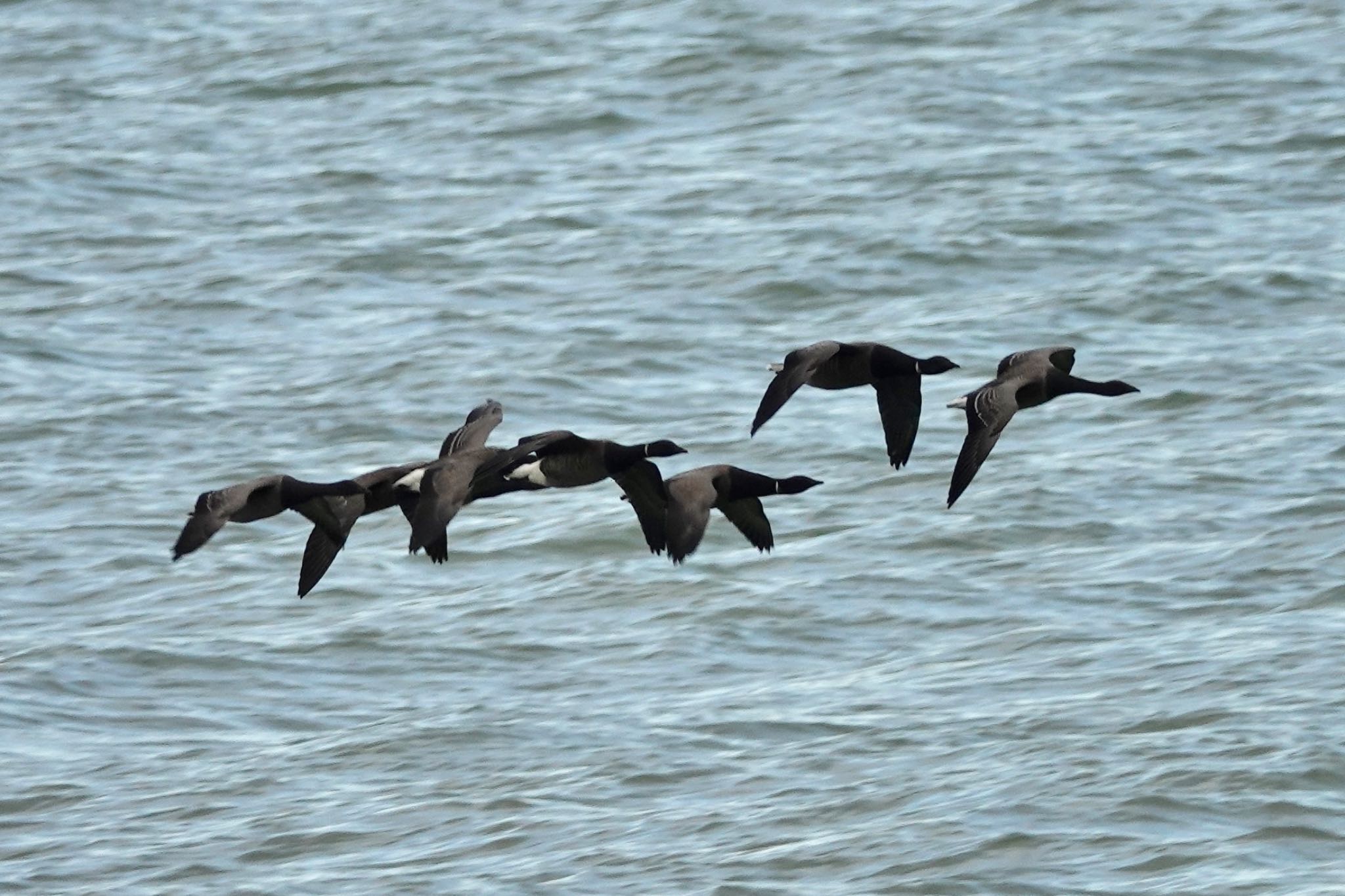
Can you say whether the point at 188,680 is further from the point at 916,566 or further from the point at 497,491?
the point at 497,491

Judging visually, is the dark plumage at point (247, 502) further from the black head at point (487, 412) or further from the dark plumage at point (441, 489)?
the black head at point (487, 412)

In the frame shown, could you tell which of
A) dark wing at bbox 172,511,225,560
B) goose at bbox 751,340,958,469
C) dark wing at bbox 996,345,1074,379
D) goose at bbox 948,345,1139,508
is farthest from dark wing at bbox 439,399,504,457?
dark wing at bbox 996,345,1074,379

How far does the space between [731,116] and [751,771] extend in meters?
16.1

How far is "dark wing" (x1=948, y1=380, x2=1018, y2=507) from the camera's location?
32.6 ft

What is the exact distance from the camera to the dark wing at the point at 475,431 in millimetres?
11227

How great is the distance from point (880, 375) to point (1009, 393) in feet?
3.26

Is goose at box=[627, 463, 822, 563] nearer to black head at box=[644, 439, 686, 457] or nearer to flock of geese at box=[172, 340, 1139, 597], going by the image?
flock of geese at box=[172, 340, 1139, 597]

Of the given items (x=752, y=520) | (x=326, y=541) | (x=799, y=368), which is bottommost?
(x=752, y=520)

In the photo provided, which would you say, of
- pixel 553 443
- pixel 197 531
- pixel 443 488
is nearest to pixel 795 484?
pixel 553 443

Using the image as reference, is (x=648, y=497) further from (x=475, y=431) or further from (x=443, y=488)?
(x=443, y=488)

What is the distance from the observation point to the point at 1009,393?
10.4m

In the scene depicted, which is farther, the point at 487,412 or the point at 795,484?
the point at 487,412

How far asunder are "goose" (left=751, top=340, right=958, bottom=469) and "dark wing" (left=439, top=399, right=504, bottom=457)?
3.98 ft

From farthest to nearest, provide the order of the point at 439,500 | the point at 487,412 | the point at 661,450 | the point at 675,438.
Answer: the point at 675,438 < the point at 487,412 < the point at 661,450 < the point at 439,500
